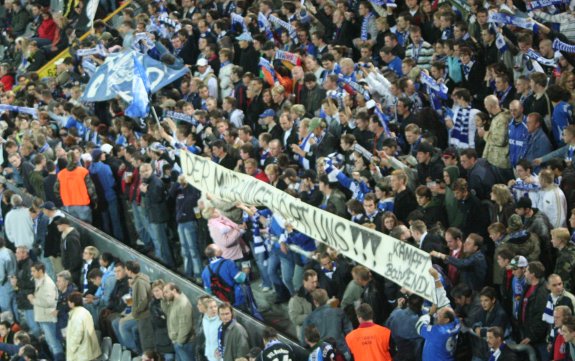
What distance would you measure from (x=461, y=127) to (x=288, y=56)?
3767mm

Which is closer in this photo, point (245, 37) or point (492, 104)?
point (492, 104)

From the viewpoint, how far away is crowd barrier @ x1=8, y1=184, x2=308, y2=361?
46.2 feet

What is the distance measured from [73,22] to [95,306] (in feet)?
33.4

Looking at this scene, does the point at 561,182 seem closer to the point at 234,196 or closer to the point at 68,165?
the point at 234,196

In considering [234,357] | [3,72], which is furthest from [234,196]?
[3,72]

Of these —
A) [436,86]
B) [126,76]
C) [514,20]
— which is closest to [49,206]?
[126,76]

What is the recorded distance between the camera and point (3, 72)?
24750mm

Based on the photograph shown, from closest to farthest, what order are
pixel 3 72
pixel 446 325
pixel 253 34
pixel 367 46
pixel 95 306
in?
pixel 446 325, pixel 95 306, pixel 367 46, pixel 253 34, pixel 3 72

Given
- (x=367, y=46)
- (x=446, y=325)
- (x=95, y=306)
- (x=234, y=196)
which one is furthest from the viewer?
(x=367, y=46)

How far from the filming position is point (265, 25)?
19984 mm

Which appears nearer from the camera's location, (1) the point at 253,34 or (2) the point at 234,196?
(2) the point at 234,196

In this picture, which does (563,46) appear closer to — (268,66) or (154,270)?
(268,66)

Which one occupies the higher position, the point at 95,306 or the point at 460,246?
the point at 460,246

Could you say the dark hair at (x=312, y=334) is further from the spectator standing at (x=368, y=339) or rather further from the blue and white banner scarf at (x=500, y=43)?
the blue and white banner scarf at (x=500, y=43)
